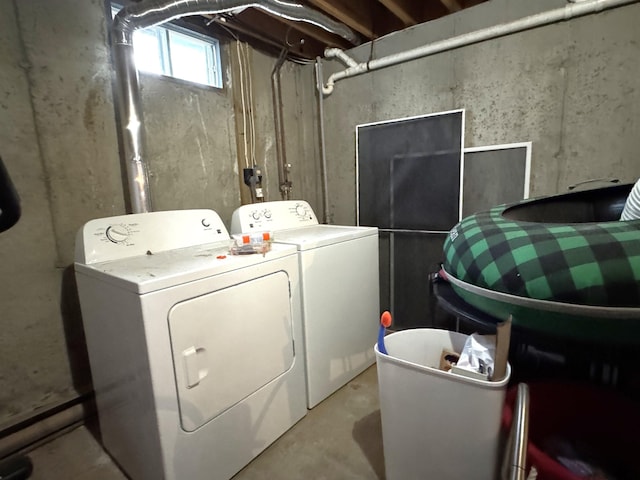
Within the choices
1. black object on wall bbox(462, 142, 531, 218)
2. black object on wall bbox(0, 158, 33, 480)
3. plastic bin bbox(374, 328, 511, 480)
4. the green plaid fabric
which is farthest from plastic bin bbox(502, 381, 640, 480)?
black object on wall bbox(0, 158, 33, 480)

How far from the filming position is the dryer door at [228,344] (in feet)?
3.55

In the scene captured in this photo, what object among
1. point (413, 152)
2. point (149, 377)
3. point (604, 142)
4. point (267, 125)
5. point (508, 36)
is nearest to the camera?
point (149, 377)

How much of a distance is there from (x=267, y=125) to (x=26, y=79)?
4.45 feet

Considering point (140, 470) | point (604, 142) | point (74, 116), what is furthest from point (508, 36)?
point (140, 470)

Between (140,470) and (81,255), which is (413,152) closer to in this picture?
(81,255)

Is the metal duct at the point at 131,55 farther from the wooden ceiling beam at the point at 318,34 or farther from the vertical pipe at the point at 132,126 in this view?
the wooden ceiling beam at the point at 318,34

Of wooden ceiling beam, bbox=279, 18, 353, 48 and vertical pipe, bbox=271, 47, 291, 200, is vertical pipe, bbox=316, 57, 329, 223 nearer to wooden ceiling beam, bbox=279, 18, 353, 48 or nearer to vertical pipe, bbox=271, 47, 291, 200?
wooden ceiling beam, bbox=279, 18, 353, 48

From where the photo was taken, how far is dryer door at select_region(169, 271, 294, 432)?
108 centimetres

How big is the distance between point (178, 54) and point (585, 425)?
2.61 meters

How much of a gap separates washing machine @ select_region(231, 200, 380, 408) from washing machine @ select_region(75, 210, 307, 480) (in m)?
0.09

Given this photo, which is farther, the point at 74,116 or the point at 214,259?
the point at 74,116

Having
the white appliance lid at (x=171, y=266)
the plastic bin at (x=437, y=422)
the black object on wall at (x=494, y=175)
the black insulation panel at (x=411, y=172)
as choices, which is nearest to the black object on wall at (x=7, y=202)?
→ the white appliance lid at (x=171, y=266)

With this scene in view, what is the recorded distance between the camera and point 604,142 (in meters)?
1.64

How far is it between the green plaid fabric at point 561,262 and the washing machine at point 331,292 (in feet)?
2.54
